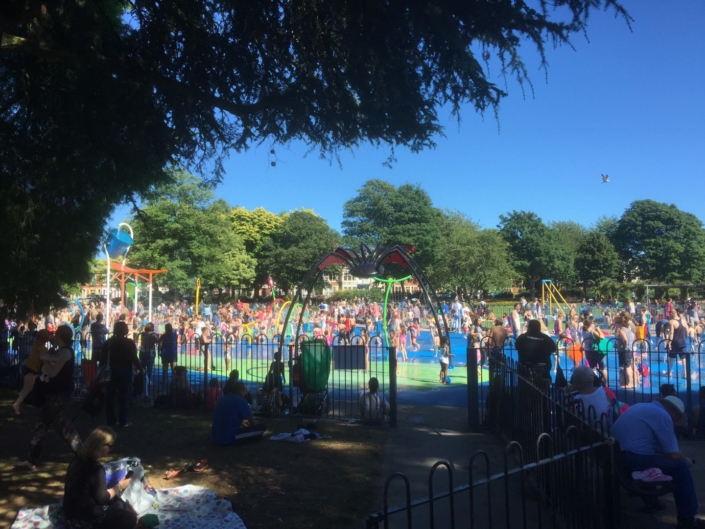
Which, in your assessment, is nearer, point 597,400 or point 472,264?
point 597,400

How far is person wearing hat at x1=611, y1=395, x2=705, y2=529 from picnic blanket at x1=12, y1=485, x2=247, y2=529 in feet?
12.0

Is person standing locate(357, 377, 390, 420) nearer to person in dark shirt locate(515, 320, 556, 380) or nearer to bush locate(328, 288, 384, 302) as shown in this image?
person in dark shirt locate(515, 320, 556, 380)

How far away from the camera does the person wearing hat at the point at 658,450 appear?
15.8 ft

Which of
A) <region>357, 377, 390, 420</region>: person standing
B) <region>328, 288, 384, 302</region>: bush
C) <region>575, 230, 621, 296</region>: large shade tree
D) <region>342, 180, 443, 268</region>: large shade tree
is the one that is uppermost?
<region>342, 180, 443, 268</region>: large shade tree

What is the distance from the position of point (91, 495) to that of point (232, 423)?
3.52 metres

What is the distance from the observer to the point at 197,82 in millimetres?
7895

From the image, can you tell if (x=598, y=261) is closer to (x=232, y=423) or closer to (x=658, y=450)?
(x=232, y=423)

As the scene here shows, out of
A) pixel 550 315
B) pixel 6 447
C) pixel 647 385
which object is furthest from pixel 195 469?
pixel 550 315

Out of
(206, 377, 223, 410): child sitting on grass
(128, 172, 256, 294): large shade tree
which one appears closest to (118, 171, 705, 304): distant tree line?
(128, 172, 256, 294): large shade tree

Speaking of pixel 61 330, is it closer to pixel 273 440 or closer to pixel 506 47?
pixel 273 440

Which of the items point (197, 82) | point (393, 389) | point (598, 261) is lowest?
point (393, 389)

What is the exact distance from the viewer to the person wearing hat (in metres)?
4.82

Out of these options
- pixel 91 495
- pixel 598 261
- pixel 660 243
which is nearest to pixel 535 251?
pixel 598 261

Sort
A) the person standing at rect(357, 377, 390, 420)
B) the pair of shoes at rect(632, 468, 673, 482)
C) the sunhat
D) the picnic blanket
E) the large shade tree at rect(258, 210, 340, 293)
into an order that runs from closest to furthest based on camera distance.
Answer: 1. the pair of shoes at rect(632, 468, 673, 482)
2. the picnic blanket
3. the sunhat
4. the person standing at rect(357, 377, 390, 420)
5. the large shade tree at rect(258, 210, 340, 293)
